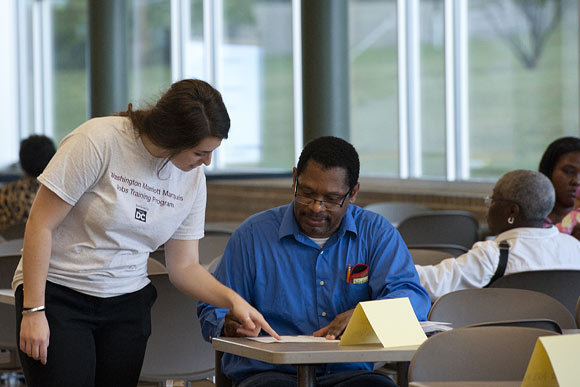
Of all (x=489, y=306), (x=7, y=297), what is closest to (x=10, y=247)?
(x=7, y=297)

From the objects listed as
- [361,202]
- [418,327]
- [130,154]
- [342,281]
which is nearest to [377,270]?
[342,281]

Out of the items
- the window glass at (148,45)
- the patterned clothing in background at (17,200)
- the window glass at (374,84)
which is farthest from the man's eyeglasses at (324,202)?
the window glass at (148,45)

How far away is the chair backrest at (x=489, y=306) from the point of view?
8.32 feet

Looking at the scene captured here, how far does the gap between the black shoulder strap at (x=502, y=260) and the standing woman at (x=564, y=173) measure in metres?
1.13

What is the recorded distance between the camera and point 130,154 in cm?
223

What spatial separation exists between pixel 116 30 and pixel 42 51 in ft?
12.9

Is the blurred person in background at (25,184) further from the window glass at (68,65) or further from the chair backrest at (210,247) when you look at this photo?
the window glass at (68,65)

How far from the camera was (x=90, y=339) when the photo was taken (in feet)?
7.40

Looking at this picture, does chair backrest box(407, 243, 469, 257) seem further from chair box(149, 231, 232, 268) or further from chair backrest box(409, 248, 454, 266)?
chair box(149, 231, 232, 268)

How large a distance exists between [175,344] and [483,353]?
1.44 metres

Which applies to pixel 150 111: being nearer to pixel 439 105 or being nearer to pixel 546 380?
pixel 546 380

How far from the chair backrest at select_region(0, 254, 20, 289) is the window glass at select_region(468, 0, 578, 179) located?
143 inches

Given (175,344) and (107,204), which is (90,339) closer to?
(107,204)

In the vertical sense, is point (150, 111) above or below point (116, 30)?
below
